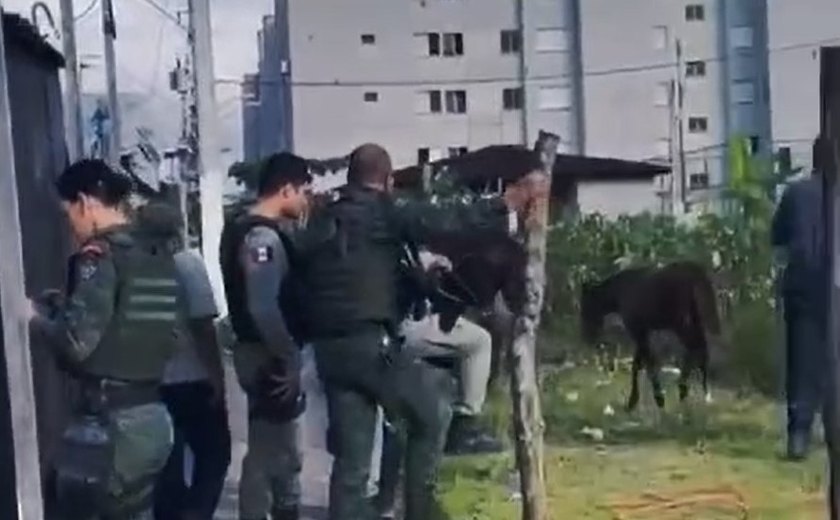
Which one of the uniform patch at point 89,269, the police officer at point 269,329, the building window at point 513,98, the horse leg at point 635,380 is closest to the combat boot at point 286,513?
the police officer at point 269,329

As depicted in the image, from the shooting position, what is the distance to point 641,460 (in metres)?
3.85

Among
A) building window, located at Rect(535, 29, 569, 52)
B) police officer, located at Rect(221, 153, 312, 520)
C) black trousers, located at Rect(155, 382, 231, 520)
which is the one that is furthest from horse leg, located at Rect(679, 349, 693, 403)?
black trousers, located at Rect(155, 382, 231, 520)

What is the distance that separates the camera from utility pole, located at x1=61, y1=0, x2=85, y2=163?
12.4 feet

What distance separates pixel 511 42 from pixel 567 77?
5.2 inches

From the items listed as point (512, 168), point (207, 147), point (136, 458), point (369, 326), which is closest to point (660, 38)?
point (512, 168)

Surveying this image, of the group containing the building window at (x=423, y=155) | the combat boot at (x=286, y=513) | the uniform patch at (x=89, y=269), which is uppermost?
the building window at (x=423, y=155)

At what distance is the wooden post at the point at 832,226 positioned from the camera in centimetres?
381

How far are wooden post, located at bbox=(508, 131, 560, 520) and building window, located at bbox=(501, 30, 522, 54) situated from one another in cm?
18

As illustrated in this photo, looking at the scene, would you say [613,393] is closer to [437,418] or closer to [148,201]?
[437,418]

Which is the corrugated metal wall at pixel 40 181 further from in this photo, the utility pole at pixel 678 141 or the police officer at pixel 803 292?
the police officer at pixel 803 292

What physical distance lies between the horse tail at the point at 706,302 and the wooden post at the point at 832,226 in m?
0.24

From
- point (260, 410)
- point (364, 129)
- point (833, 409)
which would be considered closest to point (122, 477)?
point (260, 410)

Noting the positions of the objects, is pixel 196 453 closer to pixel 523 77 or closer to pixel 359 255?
pixel 359 255

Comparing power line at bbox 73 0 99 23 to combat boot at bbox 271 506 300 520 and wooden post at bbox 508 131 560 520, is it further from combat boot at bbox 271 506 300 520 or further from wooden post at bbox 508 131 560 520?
combat boot at bbox 271 506 300 520
